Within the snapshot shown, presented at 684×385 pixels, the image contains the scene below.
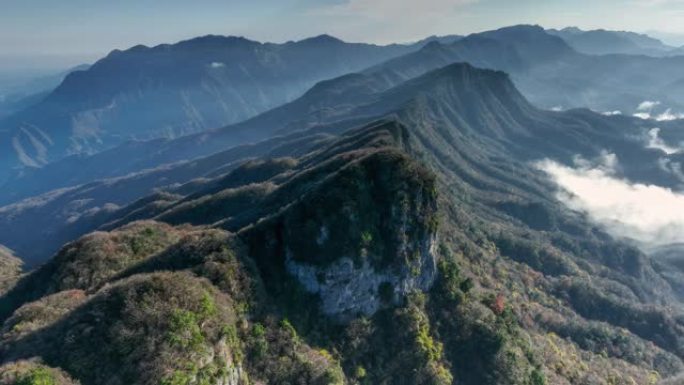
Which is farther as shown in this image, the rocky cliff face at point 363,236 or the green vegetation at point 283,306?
the rocky cliff face at point 363,236

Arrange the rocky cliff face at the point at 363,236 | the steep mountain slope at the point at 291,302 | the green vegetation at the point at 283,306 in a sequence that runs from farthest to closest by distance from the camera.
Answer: the rocky cliff face at the point at 363,236, the steep mountain slope at the point at 291,302, the green vegetation at the point at 283,306

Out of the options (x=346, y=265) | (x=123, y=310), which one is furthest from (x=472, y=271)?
(x=123, y=310)

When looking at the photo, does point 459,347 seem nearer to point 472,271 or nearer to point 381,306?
point 381,306

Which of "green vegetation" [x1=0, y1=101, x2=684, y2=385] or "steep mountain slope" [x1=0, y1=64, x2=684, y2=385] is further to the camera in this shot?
"steep mountain slope" [x1=0, y1=64, x2=684, y2=385]

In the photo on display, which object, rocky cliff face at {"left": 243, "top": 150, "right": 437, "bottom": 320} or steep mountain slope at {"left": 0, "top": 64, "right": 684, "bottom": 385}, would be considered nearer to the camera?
steep mountain slope at {"left": 0, "top": 64, "right": 684, "bottom": 385}

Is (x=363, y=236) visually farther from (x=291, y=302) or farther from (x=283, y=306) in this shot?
(x=283, y=306)

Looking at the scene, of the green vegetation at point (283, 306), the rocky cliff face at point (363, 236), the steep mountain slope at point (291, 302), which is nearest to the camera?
the green vegetation at point (283, 306)

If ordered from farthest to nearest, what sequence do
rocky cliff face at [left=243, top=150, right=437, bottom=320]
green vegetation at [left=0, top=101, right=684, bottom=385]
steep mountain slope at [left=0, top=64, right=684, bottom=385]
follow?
rocky cliff face at [left=243, top=150, right=437, bottom=320] → steep mountain slope at [left=0, top=64, right=684, bottom=385] → green vegetation at [left=0, top=101, right=684, bottom=385]

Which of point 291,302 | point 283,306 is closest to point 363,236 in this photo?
point 291,302

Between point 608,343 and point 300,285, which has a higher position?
point 300,285

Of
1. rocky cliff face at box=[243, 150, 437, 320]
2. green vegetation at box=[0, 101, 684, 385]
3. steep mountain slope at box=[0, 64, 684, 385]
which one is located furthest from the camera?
rocky cliff face at box=[243, 150, 437, 320]

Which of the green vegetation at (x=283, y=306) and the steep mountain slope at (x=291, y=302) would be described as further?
the steep mountain slope at (x=291, y=302)
